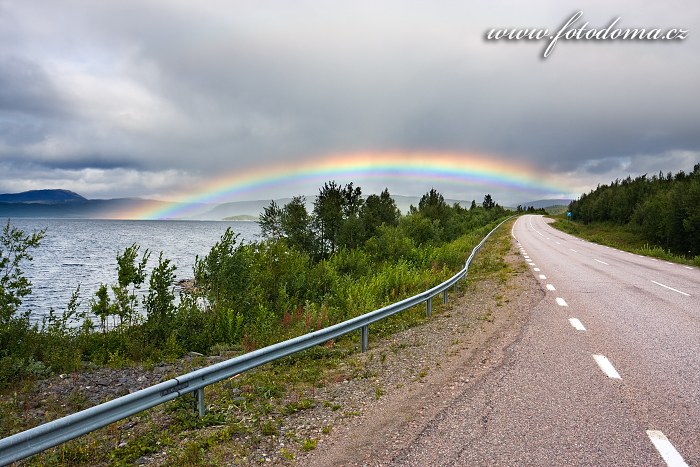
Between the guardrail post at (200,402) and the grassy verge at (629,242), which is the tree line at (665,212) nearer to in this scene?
the grassy verge at (629,242)

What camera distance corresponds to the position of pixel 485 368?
620 cm

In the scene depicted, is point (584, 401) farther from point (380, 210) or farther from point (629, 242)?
point (629, 242)

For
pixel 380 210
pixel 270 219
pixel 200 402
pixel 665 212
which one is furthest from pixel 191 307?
pixel 665 212

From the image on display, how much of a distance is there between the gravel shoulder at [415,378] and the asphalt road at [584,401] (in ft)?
0.72

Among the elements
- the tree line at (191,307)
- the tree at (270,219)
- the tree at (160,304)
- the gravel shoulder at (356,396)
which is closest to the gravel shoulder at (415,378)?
the gravel shoulder at (356,396)

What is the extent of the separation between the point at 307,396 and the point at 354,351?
223cm

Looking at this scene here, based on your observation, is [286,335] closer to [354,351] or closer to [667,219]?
[354,351]

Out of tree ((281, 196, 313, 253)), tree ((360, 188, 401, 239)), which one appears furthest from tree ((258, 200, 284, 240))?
tree ((360, 188, 401, 239))

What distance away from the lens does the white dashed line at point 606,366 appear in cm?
576

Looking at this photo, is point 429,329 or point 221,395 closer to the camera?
point 221,395

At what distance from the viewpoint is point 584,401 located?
4.93m

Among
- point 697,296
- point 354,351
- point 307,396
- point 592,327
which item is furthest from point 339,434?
point 697,296

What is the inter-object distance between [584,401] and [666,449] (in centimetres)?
115

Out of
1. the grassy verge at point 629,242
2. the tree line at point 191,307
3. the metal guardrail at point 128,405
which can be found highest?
the metal guardrail at point 128,405
